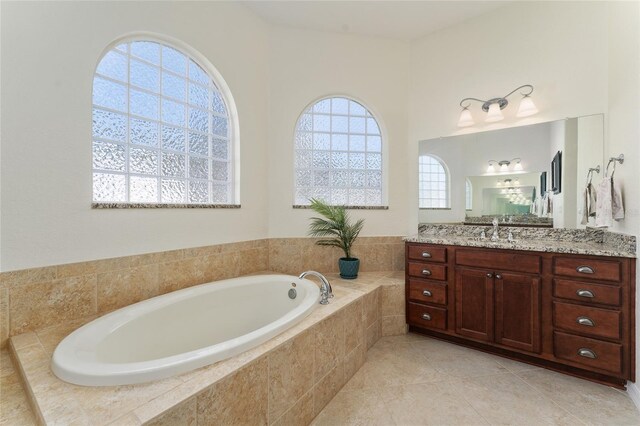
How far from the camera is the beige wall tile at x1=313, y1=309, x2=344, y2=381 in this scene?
1.53 meters

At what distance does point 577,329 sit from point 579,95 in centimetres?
173

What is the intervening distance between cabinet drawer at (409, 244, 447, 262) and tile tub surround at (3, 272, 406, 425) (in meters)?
0.77

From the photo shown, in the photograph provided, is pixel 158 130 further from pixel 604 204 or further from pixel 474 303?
pixel 604 204

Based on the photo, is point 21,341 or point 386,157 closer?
point 21,341

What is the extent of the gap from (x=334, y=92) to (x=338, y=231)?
4.68 ft

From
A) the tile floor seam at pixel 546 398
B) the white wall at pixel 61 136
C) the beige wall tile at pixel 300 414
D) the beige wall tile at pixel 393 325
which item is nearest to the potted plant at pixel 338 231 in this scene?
the beige wall tile at pixel 393 325

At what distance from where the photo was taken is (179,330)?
1741mm

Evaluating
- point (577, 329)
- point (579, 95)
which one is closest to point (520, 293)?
point (577, 329)

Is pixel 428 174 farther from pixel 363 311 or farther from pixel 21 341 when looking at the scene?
pixel 21 341

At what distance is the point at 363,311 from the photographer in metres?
2.07

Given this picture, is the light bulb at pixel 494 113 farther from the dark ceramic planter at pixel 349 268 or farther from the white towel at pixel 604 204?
the dark ceramic planter at pixel 349 268

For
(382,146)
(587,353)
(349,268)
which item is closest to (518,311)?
(587,353)

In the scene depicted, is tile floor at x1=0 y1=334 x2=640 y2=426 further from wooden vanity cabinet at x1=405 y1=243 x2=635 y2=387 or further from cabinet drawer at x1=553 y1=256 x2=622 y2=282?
cabinet drawer at x1=553 y1=256 x2=622 y2=282

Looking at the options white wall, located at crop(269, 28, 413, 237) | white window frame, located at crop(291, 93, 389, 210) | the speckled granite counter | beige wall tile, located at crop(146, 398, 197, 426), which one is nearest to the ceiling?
white wall, located at crop(269, 28, 413, 237)
